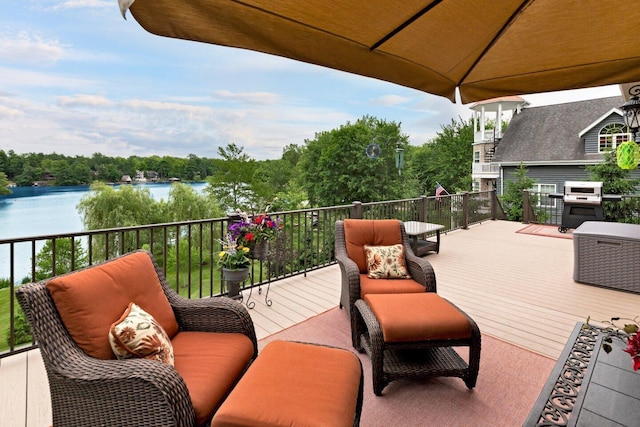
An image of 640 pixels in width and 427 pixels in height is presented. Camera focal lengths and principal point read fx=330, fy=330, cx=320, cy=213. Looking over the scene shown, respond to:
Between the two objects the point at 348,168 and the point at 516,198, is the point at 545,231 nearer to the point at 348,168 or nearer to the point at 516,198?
the point at 516,198

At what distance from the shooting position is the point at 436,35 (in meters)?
1.52

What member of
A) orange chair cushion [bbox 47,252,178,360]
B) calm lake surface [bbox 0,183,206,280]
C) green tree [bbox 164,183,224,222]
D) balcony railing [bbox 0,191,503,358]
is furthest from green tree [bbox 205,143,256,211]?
orange chair cushion [bbox 47,252,178,360]

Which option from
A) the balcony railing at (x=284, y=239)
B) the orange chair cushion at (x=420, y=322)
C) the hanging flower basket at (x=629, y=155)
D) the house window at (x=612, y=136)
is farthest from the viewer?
the house window at (x=612, y=136)

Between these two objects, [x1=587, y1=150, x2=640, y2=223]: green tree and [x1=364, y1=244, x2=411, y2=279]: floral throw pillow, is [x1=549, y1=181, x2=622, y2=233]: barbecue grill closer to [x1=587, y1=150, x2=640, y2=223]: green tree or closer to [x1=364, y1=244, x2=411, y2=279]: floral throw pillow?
[x1=587, y1=150, x2=640, y2=223]: green tree

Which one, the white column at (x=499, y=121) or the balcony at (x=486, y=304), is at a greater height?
the white column at (x=499, y=121)

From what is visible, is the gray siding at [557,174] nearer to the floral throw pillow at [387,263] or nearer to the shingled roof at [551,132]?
the shingled roof at [551,132]

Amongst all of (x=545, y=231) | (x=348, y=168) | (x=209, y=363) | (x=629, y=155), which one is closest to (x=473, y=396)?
(x=209, y=363)

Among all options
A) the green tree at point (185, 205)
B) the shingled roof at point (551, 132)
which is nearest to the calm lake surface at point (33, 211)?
the green tree at point (185, 205)

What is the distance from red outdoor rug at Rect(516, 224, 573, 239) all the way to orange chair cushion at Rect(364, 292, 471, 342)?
22.3ft

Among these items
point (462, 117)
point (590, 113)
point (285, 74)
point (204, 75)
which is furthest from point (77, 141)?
point (462, 117)

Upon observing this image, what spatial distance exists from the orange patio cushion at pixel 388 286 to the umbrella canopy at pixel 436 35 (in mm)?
1683

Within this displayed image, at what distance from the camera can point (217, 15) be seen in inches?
44.2

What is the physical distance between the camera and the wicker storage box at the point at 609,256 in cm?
400

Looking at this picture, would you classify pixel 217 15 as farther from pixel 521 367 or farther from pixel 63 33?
pixel 63 33
